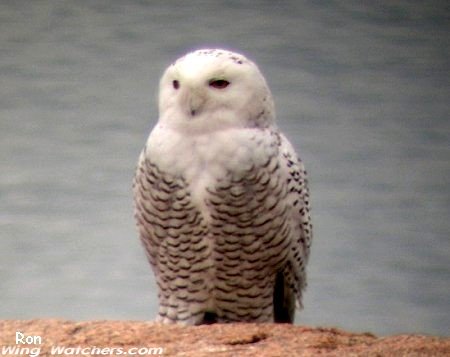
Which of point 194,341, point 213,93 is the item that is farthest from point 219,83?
point 194,341

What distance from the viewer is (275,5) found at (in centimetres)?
301

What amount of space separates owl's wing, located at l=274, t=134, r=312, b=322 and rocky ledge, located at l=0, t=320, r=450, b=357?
268mm

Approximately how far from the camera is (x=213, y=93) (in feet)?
7.52

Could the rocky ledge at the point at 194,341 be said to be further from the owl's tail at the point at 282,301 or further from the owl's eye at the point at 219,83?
the owl's eye at the point at 219,83

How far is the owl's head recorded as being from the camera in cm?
228

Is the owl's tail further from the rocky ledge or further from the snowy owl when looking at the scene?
the rocky ledge

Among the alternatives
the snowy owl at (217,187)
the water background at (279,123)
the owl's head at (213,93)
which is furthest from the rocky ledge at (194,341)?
the water background at (279,123)

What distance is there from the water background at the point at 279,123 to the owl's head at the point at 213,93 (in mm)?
669

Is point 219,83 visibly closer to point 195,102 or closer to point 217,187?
point 195,102

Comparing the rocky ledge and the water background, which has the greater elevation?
the water background

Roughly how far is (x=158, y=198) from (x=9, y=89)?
86 cm

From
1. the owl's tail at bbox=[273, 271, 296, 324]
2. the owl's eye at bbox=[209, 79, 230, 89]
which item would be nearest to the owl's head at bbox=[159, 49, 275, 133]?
the owl's eye at bbox=[209, 79, 230, 89]

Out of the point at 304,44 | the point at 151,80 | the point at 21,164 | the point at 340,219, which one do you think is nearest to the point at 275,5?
the point at 304,44

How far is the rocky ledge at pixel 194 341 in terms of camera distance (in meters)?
2.03
